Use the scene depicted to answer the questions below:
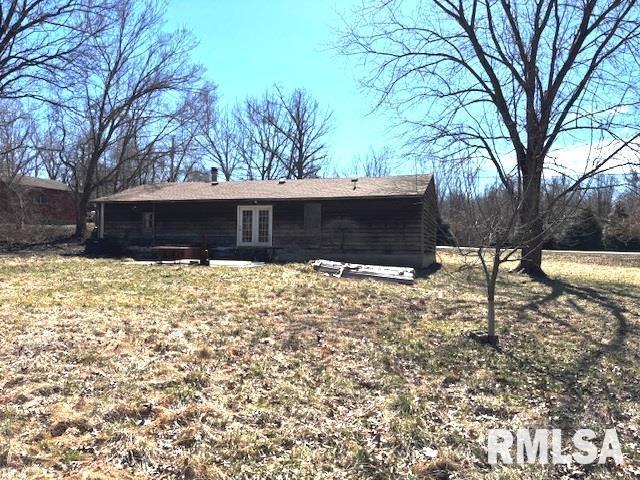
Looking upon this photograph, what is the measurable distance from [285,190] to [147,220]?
22.7ft

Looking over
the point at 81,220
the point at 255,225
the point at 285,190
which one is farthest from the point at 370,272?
the point at 81,220

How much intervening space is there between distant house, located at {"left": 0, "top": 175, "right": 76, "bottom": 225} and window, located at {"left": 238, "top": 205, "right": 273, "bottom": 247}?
1924 cm

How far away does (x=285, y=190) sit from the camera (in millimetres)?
22594

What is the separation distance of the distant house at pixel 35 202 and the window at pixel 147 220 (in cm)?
1413

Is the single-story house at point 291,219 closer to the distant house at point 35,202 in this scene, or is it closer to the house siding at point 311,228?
the house siding at point 311,228

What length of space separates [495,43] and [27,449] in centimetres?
1885

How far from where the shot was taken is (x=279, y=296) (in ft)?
33.7

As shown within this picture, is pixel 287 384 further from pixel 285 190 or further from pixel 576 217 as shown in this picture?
pixel 285 190

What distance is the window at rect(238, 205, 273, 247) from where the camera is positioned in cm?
2189

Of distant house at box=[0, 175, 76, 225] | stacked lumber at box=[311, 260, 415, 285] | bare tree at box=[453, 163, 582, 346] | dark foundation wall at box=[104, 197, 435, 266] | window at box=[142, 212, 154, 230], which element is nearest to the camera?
bare tree at box=[453, 163, 582, 346]

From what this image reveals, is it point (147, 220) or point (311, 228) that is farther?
point (147, 220)

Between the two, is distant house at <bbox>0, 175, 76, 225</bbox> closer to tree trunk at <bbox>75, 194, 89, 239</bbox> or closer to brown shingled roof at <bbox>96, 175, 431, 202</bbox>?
tree trunk at <bbox>75, 194, 89, 239</bbox>

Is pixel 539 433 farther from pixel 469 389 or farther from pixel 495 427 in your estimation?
pixel 469 389

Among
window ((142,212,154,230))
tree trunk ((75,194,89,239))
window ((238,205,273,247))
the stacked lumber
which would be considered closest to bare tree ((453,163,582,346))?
the stacked lumber
